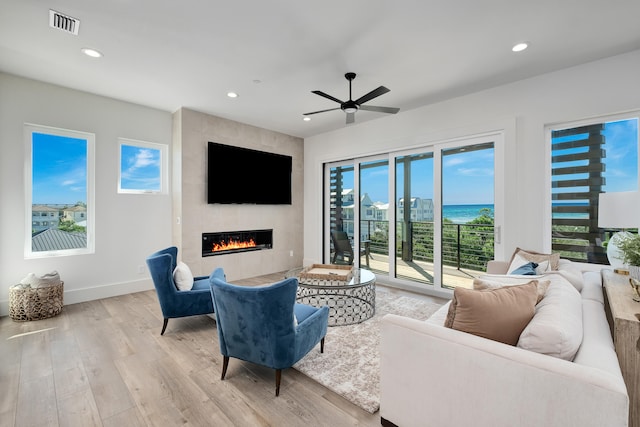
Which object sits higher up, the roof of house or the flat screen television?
the flat screen television

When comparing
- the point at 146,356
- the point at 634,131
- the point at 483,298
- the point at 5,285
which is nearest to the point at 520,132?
the point at 634,131

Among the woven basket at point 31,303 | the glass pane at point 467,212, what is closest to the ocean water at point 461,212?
the glass pane at point 467,212

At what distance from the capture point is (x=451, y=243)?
160 inches

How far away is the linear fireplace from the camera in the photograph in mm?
4746

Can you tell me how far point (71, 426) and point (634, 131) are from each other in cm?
526

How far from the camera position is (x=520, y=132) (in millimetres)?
3416

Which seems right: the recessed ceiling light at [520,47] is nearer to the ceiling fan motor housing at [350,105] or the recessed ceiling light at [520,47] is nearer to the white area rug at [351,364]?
the ceiling fan motor housing at [350,105]

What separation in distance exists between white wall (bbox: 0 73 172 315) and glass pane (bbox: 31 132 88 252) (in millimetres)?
177

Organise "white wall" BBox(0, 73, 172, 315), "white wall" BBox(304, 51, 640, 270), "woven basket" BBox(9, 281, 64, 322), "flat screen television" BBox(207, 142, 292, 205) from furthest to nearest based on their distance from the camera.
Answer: "flat screen television" BBox(207, 142, 292, 205) → "white wall" BBox(0, 73, 172, 315) → "woven basket" BBox(9, 281, 64, 322) → "white wall" BBox(304, 51, 640, 270)


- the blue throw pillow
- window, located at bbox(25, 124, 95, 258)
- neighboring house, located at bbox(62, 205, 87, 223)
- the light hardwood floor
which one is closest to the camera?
the light hardwood floor

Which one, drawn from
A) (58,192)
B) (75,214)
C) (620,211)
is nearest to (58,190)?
(58,192)

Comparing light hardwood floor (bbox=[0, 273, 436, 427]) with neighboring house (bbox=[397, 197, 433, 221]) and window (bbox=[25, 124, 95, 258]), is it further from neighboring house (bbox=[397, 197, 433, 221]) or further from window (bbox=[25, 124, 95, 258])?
neighboring house (bbox=[397, 197, 433, 221])

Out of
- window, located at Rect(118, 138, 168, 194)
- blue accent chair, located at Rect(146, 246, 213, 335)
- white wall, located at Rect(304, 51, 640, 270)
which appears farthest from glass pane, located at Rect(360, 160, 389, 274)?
window, located at Rect(118, 138, 168, 194)

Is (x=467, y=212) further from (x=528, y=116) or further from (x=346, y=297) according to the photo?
(x=346, y=297)
